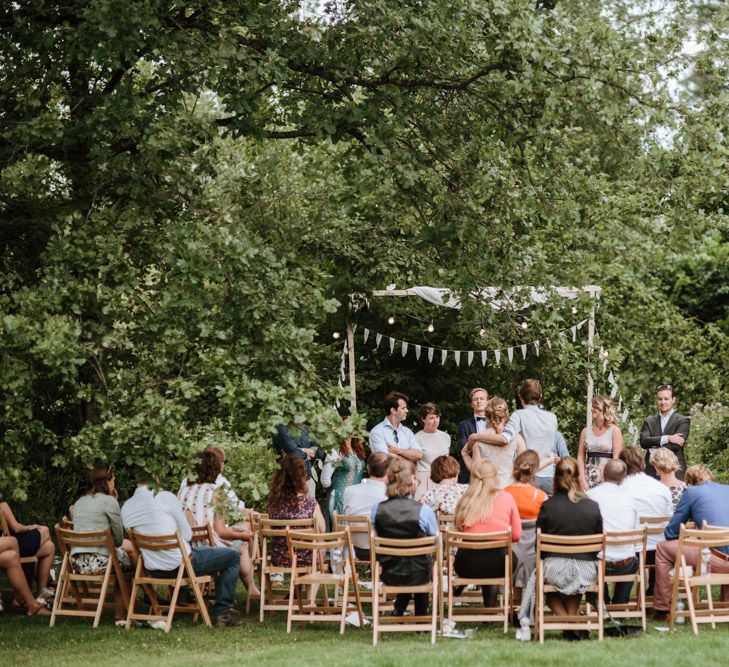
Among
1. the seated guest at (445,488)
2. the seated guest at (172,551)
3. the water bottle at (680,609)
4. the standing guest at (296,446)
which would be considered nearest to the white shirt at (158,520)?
the seated guest at (172,551)

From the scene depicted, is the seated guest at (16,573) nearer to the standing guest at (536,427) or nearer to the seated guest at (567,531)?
the standing guest at (536,427)

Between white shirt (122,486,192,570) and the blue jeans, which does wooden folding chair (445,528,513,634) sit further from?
white shirt (122,486,192,570)

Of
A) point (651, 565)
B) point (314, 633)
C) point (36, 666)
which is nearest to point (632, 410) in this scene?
point (651, 565)

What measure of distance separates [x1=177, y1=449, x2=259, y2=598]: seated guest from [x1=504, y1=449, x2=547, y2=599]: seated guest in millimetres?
2396

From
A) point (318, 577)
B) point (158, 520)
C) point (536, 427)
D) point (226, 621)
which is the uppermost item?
point (536, 427)

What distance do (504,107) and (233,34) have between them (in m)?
2.43

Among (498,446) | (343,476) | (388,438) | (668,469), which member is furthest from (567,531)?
(343,476)

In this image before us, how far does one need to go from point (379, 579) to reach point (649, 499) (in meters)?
2.37

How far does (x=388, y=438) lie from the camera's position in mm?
11633

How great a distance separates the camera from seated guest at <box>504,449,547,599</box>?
8.86m

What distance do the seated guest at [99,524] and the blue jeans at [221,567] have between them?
2.32 feet

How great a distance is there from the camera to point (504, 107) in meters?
9.88

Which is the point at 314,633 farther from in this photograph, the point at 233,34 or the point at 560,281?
the point at 233,34

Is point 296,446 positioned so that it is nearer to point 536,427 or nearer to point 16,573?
point 536,427
